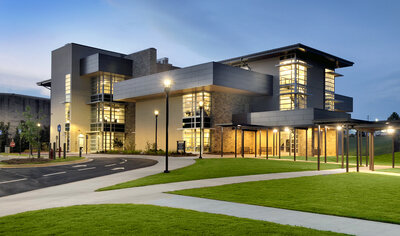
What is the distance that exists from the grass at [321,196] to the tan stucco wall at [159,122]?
1422 inches

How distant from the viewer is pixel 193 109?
158 feet

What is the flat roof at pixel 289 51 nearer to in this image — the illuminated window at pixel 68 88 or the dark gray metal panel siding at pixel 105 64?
the dark gray metal panel siding at pixel 105 64

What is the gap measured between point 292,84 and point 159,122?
19.7 meters

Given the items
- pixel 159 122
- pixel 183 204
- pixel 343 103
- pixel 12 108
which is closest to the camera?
pixel 183 204

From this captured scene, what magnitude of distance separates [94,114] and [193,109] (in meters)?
21.5

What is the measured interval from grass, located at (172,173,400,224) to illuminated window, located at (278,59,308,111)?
3546cm

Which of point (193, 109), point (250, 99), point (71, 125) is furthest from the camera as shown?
point (71, 125)

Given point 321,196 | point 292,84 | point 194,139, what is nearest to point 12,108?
point 194,139

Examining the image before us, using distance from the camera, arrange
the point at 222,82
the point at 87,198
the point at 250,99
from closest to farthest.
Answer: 1. the point at 87,198
2. the point at 222,82
3. the point at 250,99

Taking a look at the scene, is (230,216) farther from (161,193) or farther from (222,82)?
(222,82)

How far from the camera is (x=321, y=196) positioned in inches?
452

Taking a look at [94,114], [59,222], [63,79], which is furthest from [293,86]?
[59,222]

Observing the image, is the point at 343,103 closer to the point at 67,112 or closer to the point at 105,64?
the point at 105,64

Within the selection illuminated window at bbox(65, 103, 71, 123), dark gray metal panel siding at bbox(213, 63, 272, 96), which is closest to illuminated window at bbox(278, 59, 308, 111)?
dark gray metal panel siding at bbox(213, 63, 272, 96)
